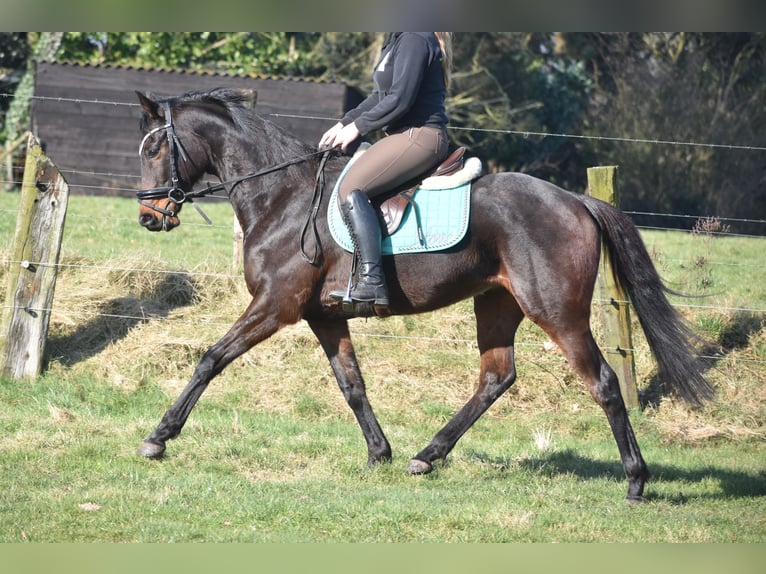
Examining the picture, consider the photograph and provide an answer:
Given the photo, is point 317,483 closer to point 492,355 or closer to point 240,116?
point 492,355

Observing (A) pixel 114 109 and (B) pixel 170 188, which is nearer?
(B) pixel 170 188

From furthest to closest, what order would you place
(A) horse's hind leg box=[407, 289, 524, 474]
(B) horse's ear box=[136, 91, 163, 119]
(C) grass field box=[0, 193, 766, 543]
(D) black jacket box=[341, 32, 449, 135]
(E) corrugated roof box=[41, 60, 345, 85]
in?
(E) corrugated roof box=[41, 60, 345, 85] < (A) horse's hind leg box=[407, 289, 524, 474] < (B) horse's ear box=[136, 91, 163, 119] < (D) black jacket box=[341, 32, 449, 135] < (C) grass field box=[0, 193, 766, 543]

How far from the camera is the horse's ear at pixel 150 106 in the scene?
6278 millimetres

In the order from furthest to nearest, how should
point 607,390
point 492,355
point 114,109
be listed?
point 114,109 < point 492,355 < point 607,390

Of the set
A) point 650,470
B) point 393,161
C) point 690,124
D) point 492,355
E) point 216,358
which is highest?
point 393,161

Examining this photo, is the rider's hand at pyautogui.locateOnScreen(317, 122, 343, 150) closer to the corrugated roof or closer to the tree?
the corrugated roof

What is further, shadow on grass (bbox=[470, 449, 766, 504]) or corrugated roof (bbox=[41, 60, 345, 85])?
corrugated roof (bbox=[41, 60, 345, 85])

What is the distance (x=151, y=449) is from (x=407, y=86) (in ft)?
10.2

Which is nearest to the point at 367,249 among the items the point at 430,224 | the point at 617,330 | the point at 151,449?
the point at 430,224

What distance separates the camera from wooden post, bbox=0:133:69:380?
8.34 meters

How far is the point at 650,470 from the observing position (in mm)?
7109

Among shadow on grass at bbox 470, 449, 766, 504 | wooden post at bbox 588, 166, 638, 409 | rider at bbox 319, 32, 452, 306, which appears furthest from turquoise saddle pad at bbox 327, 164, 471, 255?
wooden post at bbox 588, 166, 638, 409

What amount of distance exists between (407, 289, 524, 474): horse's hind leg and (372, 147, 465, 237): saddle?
112cm
